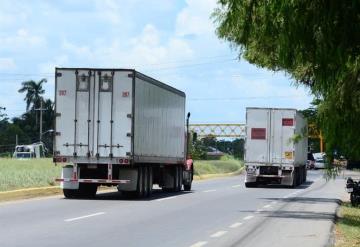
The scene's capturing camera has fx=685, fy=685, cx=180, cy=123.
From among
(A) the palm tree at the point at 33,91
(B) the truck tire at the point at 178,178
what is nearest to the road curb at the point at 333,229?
(B) the truck tire at the point at 178,178

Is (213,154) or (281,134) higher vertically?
(281,134)

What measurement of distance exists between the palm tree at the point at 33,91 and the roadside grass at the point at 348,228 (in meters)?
115

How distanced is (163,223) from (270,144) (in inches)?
780

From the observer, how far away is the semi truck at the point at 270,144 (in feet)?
114

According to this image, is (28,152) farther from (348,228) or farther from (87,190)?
(348,228)

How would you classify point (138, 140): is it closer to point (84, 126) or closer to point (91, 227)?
point (84, 126)

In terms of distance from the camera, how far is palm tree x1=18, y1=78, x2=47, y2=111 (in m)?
132

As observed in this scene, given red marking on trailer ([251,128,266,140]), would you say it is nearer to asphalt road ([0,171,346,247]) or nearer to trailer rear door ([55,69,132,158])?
asphalt road ([0,171,346,247])

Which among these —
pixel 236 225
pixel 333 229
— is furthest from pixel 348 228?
pixel 236 225

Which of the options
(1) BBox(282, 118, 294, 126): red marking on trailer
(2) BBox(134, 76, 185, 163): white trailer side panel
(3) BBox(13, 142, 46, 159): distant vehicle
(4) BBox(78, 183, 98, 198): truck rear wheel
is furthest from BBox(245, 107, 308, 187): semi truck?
(3) BBox(13, 142, 46, 159): distant vehicle

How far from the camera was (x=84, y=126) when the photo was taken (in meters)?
23.2

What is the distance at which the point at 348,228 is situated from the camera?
609 inches

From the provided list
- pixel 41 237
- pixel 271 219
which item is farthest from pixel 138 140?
pixel 41 237

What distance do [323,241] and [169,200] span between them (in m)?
11.5
